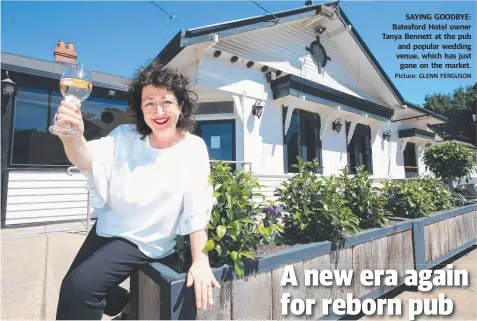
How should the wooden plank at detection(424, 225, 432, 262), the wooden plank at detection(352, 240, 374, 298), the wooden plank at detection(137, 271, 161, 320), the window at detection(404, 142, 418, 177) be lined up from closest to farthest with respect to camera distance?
the wooden plank at detection(137, 271, 161, 320), the wooden plank at detection(352, 240, 374, 298), the wooden plank at detection(424, 225, 432, 262), the window at detection(404, 142, 418, 177)

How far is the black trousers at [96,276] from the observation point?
1.22 metres

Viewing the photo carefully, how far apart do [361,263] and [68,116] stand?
94.6 inches

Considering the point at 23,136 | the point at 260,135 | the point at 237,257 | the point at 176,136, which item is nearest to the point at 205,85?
the point at 260,135

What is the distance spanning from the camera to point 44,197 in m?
5.61

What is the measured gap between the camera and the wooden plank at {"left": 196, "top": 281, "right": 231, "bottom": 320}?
4.68ft

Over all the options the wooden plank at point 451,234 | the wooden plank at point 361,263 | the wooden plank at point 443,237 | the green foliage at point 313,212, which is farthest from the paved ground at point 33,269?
the wooden plank at point 451,234

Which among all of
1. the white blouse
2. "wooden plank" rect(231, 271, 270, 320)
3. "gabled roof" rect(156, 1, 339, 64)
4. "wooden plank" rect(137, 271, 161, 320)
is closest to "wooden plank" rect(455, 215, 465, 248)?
"wooden plank" rect(231, 271, 270, 320)

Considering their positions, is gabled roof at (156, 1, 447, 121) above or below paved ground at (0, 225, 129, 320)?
above

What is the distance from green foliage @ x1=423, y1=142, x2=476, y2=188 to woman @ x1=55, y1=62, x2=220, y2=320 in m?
7.59

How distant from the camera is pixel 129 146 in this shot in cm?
150

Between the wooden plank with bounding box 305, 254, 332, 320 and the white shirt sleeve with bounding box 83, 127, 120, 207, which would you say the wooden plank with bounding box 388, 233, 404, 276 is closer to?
the wooden plank with bounding box 305, 254, 332, 320

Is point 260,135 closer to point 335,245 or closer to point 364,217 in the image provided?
point 364,217

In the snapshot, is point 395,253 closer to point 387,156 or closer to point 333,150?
point 333,150

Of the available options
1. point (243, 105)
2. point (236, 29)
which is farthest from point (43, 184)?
point (236, 29)
